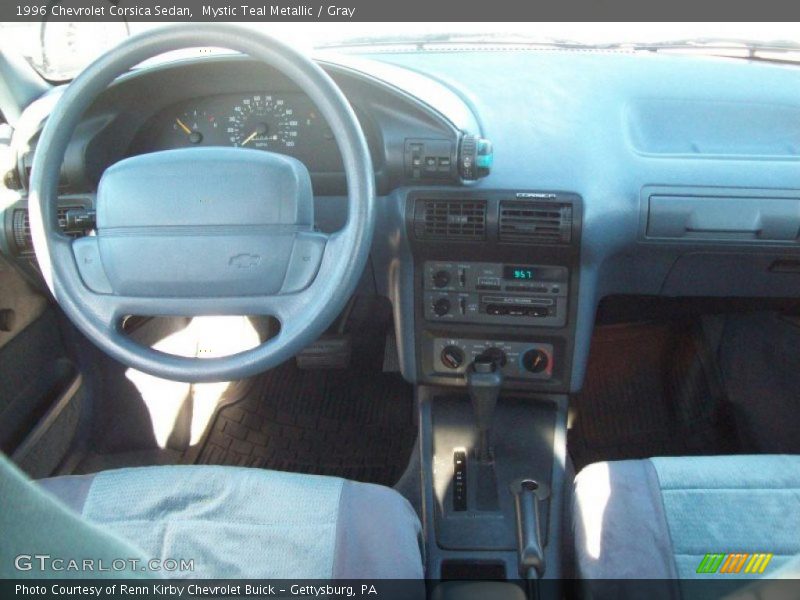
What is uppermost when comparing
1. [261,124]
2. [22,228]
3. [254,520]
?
[261,124]

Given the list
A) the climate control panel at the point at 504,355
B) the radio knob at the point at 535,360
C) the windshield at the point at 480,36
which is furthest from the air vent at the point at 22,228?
the radio knob at the point at 535,360

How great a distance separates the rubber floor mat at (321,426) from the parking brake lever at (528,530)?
22.0 inches

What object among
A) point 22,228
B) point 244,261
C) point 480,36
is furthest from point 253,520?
point 480,36

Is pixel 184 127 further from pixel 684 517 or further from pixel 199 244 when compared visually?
pixel 684 517

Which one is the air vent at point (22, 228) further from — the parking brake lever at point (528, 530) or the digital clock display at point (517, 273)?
the parking brake lever at point (528, 530)

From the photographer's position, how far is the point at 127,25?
1.87 m

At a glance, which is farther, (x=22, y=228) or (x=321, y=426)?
(x=321, y=426)

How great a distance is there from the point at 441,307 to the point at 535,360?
291 mm

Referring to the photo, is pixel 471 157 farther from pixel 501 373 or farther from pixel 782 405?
pixel 782 405

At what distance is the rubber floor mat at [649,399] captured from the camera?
234cm

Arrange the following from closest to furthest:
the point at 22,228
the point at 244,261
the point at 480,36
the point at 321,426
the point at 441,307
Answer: the point at 244,261 → the point at 22,228 → the point at 441,307 → the point at 480,36 → the point at 321,426

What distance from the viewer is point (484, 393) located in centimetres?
182

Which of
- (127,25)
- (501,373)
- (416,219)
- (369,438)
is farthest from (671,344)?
(127,25)
